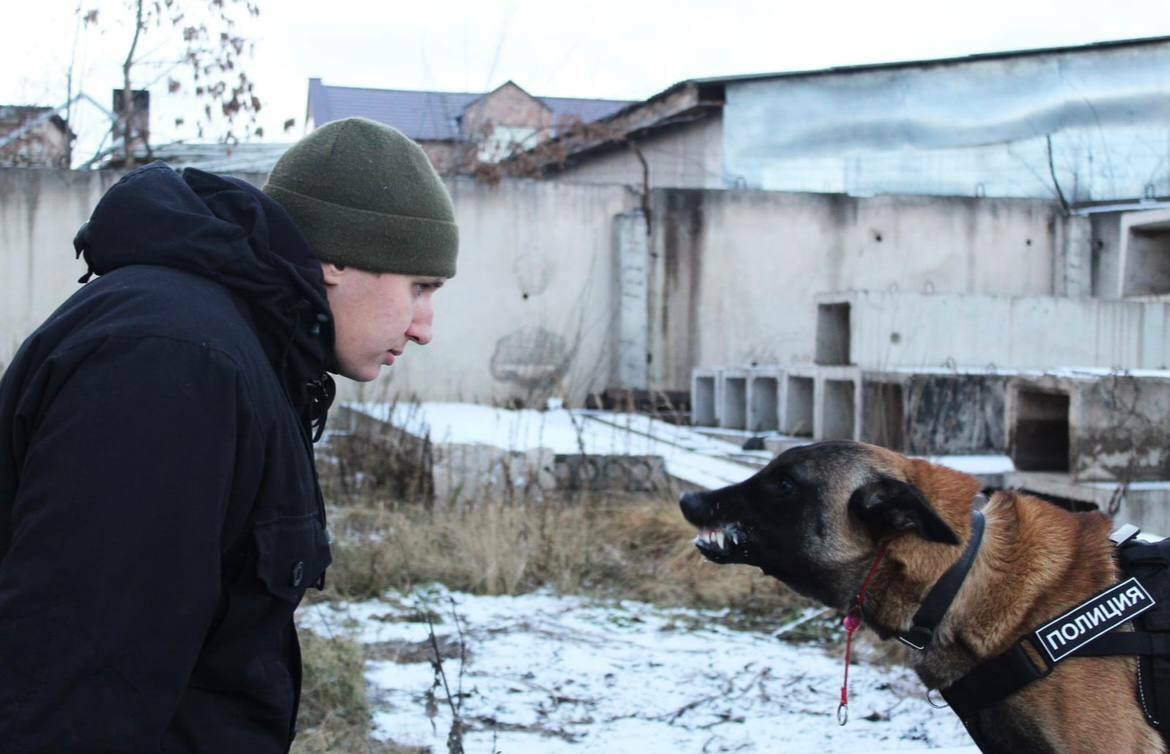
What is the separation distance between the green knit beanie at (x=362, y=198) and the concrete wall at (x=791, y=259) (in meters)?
11.6

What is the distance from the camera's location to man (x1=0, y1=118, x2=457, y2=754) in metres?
1.31

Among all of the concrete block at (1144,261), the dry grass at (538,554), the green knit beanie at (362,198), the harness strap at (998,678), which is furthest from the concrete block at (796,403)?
the green knit beanie at (362,198)

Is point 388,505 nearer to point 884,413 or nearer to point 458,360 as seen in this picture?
point 884,413

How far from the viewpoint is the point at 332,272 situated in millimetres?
Result: 1864

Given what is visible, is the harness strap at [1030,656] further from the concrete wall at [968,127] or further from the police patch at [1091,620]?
the concrete wall at [968,127]

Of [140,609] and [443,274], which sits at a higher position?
[443,274]

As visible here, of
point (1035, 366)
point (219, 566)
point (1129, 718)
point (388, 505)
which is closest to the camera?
point (219, 566)

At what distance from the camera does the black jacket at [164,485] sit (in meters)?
1.31

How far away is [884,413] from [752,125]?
39.4 ft

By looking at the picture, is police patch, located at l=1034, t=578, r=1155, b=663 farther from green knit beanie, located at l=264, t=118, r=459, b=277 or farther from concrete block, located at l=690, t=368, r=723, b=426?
concrete block, located at l=690, t=368, r=723, b=426

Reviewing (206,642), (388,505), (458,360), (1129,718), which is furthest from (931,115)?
(206,642)

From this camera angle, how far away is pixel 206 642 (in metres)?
1.54

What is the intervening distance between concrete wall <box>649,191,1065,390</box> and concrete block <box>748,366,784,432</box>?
3505 millimetres

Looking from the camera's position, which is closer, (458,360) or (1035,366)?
(1035,366)
